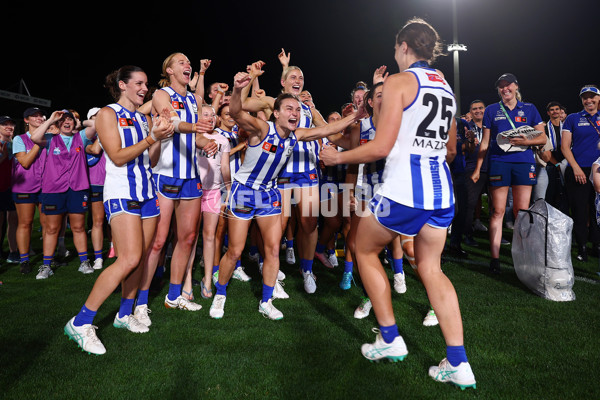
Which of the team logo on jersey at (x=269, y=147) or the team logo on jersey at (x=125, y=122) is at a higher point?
the team logo on jersey at (x=125, y=122)

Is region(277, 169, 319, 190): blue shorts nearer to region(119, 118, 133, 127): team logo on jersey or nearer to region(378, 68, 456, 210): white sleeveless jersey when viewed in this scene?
region(119, 118, 133, 127): team logo on jersey

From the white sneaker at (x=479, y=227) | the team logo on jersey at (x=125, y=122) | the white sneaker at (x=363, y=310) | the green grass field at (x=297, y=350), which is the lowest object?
the green grass field at (x=297, y=350)

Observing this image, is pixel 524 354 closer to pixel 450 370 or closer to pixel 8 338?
pixel 450 370

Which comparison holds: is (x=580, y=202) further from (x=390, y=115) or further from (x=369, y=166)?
(x=390, y=115)

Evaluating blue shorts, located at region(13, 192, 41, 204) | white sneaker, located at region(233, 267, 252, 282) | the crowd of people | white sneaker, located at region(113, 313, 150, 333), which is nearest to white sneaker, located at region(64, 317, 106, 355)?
the crowd of people

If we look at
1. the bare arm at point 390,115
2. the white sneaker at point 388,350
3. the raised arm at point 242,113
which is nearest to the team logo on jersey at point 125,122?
the raised arm at point 242,113

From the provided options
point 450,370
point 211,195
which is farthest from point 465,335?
point 211,195

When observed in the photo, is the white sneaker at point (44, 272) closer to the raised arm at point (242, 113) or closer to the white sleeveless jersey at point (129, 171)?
the white sleeveless jersey at point (129, 171)

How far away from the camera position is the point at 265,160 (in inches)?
147

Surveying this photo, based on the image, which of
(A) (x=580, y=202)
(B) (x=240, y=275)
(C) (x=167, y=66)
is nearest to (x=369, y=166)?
(C) (x=167, y=66)

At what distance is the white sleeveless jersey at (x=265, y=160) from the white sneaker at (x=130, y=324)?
1.57 m

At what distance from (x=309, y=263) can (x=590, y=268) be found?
384 cm

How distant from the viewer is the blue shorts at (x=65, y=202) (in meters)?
5.43

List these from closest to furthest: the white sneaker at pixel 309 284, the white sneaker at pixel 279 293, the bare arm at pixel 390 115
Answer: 1. the bare arm at pixel 390 115
2. the white sneaker at pixel 279 293
3. the white sneaker at pixel 309 284
